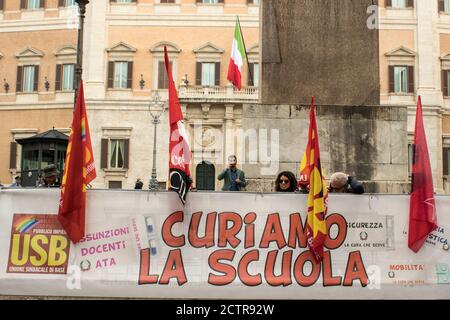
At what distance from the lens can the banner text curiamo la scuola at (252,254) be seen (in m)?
4.89

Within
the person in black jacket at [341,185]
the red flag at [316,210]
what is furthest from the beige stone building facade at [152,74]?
the red flag at [316,210]

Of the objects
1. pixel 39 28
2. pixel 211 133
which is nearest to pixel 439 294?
pixel 211 133

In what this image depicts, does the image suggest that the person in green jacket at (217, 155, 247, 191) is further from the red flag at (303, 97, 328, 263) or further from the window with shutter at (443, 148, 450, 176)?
the window with shutter at (443, 148, 450, 176)

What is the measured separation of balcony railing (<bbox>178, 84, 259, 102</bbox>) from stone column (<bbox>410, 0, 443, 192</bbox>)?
26.9 ft

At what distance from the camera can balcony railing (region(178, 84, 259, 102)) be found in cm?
3175

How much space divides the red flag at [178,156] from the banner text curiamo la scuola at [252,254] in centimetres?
22

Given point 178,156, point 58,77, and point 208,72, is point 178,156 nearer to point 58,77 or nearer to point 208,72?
point 208,72

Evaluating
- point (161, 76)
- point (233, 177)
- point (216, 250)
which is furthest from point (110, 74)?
point (216, 250)

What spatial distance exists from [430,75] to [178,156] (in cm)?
2978

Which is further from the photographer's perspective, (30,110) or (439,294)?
(30,110)
